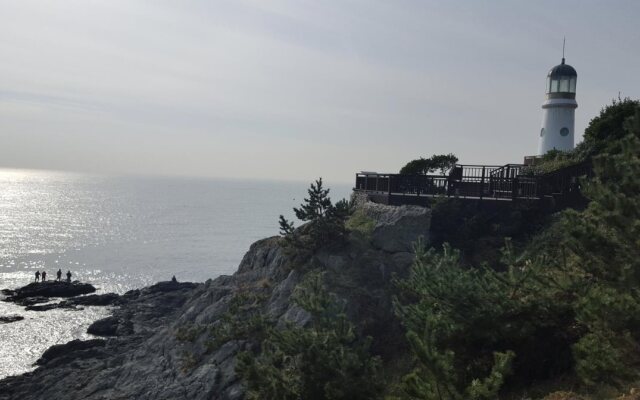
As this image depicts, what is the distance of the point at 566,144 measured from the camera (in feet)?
118

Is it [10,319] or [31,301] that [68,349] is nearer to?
[10,319]

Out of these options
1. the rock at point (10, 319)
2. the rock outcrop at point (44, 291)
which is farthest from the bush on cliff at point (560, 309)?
the rock outcrop at point (44, 291)

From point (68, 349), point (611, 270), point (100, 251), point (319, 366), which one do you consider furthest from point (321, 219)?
point (100, 251)

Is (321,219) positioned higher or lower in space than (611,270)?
higher

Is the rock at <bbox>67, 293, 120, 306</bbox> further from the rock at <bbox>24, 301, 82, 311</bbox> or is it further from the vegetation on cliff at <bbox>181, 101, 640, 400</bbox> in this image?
the vegetation on cliff at <bbox>181, 101, 640, 400</bbox>

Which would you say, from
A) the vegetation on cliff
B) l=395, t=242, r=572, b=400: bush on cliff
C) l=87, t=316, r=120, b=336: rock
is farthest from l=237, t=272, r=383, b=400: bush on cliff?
l=87, t=316, r=120, b=336: rock

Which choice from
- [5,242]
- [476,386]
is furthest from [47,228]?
[476,386]

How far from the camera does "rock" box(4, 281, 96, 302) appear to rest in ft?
160

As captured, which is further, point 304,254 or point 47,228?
point 47,228

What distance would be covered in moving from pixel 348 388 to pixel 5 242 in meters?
92.0

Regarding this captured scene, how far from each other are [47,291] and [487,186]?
43702 millimetres

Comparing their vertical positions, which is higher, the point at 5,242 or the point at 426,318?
the point at 426,318

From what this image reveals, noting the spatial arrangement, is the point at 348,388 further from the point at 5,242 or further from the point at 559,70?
the point at 5,242

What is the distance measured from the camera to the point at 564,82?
1442 inches
